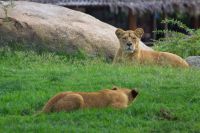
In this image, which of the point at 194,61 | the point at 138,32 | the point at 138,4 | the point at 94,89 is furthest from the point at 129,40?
the point at 138,4

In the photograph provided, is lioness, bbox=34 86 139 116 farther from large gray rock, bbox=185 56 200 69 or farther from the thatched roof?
the thatched roof

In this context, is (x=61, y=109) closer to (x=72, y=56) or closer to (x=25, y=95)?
(x=25, y=95)

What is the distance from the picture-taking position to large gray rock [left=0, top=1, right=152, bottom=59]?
9.84 m

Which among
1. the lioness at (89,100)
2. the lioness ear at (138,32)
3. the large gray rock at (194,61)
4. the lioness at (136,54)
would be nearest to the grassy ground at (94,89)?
the lioness at (89,100)

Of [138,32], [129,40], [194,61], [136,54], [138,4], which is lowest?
[194,61]

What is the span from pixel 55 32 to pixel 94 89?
4652 mm

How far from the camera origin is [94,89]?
5.97 meters

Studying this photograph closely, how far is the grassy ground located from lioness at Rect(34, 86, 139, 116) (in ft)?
0.45

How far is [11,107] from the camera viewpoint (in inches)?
195

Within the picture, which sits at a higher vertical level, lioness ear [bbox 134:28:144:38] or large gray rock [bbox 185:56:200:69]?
lioness ear [bbox 134:28:144:38]

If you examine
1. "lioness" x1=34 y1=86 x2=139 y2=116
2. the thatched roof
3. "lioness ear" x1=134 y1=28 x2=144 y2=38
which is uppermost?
the thatched roof

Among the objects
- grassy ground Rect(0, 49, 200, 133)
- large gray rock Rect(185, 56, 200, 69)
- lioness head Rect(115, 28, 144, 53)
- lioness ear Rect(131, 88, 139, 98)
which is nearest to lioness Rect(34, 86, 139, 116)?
Result: lioness ear Rect(131, 88, 139, 98)

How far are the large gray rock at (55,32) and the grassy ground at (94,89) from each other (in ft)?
3.42

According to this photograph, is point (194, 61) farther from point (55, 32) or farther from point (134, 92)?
point (134, 92)
